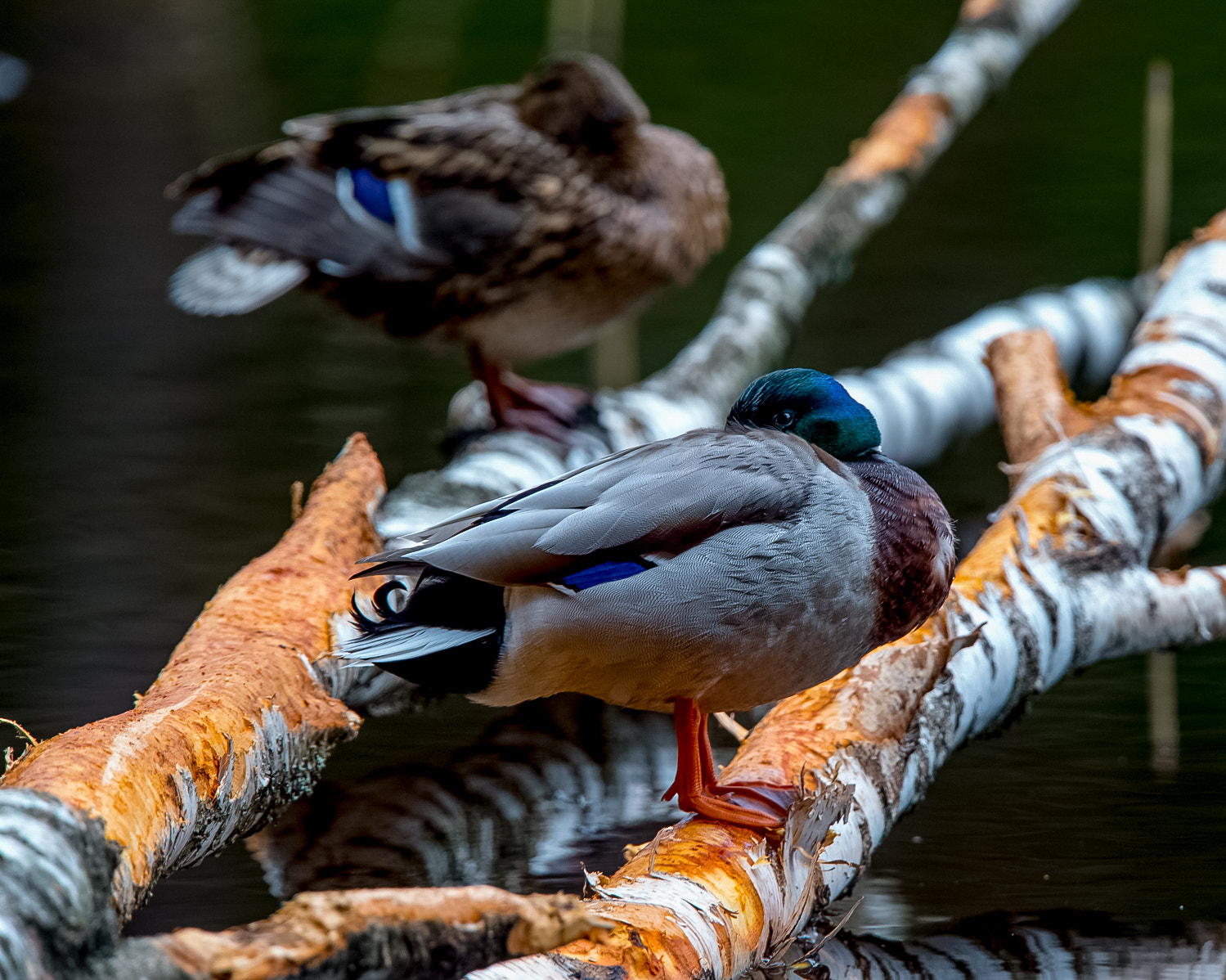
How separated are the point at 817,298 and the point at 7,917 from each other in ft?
14.3

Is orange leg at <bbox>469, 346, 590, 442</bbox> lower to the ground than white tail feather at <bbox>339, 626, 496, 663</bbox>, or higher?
lower

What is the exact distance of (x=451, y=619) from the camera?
5.23 ft

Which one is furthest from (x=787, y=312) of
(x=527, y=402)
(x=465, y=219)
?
(x=465, y=219)

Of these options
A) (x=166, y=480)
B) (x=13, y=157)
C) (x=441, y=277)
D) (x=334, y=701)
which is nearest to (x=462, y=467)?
(x=441, y=277)

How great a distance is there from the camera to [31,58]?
25.9 feet

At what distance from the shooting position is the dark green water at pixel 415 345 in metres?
2.14

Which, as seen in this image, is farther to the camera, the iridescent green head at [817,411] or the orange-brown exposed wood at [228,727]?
the iridescent green head at [817,411]

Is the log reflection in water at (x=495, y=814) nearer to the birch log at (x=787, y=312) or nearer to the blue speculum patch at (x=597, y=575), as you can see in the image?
the birch log at (x=787, y=312)

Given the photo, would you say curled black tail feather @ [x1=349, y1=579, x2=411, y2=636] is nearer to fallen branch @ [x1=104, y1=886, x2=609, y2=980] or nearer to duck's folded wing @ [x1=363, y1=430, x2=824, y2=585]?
duck's folded wing @ [x1=363, y1=430, x2=824, y2=585]

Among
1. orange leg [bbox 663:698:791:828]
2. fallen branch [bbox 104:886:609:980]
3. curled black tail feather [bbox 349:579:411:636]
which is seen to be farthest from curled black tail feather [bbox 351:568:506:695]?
fallen branch [bbox 104:886:609:980]

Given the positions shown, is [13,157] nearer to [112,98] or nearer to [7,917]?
[112,98]

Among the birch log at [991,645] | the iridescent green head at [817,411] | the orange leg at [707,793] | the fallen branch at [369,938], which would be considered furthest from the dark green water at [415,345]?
the fallen branch at [369,938]

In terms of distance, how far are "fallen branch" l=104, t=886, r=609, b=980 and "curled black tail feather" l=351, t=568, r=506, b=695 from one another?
1.71ft

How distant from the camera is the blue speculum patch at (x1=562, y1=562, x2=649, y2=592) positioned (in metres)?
1.56
